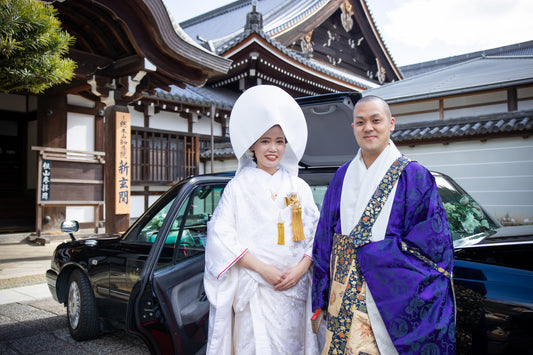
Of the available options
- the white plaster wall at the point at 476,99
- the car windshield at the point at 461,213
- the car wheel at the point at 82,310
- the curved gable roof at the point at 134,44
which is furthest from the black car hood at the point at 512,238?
the white plaster wall at the point at 476,99

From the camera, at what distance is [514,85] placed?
29.8ft

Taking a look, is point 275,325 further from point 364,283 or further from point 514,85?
point 514,85

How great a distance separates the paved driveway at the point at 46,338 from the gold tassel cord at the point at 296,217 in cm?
208

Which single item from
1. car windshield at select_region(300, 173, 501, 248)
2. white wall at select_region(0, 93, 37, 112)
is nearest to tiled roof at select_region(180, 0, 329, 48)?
white wall at select_region(0, 93, 37, 112)

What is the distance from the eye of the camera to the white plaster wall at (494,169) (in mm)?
8688

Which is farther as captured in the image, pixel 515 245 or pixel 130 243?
pixel 130 243

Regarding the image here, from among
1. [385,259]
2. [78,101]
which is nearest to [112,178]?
[78,101]

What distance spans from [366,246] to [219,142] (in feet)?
34.8

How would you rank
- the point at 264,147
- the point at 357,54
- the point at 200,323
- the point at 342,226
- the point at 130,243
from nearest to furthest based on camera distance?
the point at 342,226, the point at 264,147, the point at 200,323, the point at 130,243, the point at 357,54

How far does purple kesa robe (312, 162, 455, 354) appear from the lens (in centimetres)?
134

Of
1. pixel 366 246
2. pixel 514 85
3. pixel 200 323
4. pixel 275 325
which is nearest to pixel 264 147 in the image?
pixel 366 246

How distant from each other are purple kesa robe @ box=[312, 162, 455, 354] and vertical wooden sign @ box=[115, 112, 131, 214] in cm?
578

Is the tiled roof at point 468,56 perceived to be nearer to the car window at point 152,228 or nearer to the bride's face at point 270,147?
the car window at point 152,228

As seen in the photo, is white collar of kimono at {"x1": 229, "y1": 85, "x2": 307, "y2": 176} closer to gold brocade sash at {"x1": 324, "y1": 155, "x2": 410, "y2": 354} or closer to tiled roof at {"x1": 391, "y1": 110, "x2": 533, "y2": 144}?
gold brocade sash at {"x1": 324, "y1": 155, "x2": 410, "y2": 354}
